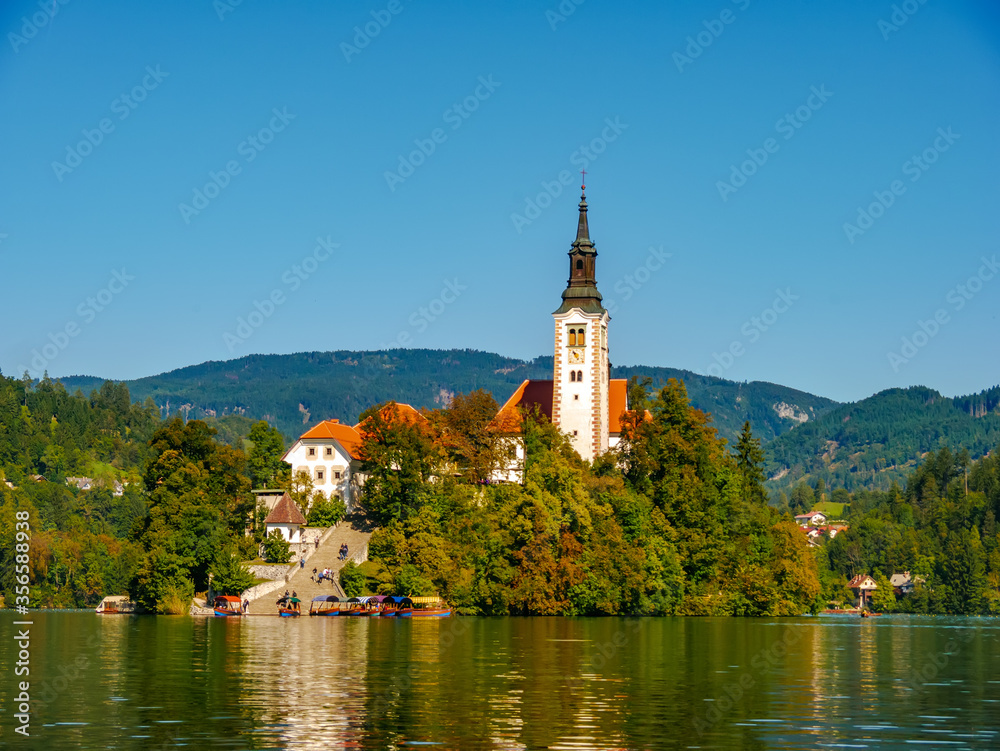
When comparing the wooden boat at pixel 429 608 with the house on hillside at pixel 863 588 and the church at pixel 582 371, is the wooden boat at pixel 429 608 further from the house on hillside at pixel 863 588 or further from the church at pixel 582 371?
the house on hillside at pixel 863 588


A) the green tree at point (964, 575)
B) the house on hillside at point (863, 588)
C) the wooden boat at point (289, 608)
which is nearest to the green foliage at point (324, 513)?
the wooden boat at point (289, 608)

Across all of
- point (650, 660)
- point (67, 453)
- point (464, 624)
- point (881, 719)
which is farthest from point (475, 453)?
point (67, 453)

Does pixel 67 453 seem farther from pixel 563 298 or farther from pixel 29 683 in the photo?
pixel 29 683

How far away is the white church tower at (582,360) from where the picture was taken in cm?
9719

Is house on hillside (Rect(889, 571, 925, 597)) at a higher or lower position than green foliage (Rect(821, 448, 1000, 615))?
lower

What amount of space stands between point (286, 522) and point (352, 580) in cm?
895

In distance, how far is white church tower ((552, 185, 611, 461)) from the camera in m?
97.2

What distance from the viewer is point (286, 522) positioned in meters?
86.5

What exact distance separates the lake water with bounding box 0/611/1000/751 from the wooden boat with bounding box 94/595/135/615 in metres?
28.9

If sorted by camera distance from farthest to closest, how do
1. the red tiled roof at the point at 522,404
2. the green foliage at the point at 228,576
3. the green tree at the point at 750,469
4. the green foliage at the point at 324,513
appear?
the green tree at the point at 750,469 → the red tiled roof at the point at 522,404 → the green foliage at the point at 324,513 → the green foliage at the point at 228,576

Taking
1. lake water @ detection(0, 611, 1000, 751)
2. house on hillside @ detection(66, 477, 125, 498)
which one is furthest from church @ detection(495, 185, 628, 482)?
house on hillside @ detection(66, 477, 125, 498)

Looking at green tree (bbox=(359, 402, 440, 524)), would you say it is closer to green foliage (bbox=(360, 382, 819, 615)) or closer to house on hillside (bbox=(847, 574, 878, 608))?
green foliage (bbox=(360, 382, 819, 615))

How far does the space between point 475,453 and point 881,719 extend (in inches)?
2450

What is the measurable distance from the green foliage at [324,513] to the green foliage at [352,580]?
9.40m
